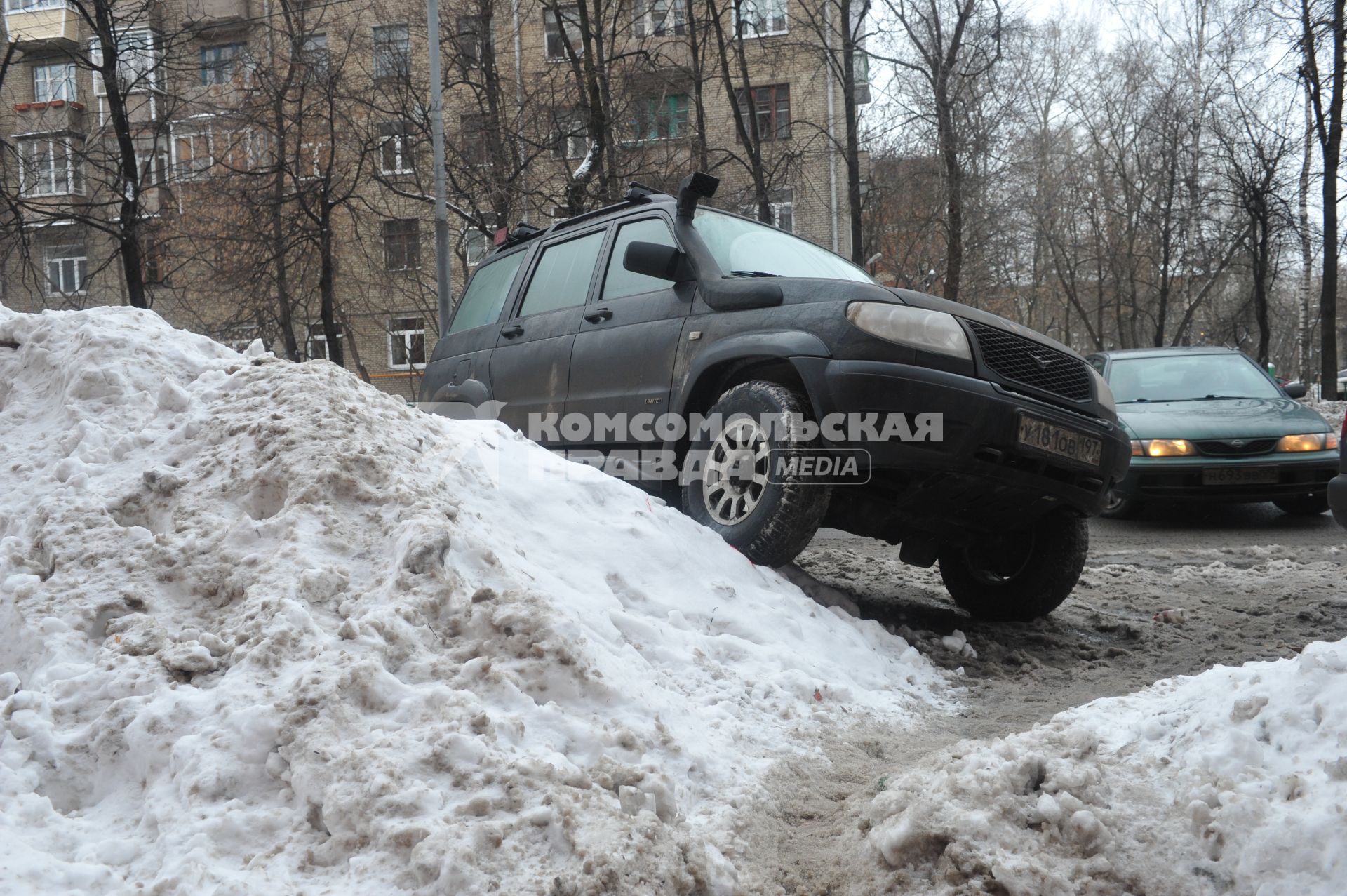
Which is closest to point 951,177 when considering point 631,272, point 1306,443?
point 1306,443

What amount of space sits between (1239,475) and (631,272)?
5.59 m

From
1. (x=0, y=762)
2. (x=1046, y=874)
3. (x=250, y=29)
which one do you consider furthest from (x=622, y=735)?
(x=250, y=29)

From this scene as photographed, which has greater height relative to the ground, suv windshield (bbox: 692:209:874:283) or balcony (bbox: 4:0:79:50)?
balcony (bbox: 4:0:79:50)

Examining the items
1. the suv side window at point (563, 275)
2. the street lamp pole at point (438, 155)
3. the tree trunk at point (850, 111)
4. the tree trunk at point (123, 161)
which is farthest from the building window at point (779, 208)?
the tree trunk at point (123, 161)

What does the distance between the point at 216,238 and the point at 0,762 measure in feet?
55.3

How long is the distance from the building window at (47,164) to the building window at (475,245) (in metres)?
6.76

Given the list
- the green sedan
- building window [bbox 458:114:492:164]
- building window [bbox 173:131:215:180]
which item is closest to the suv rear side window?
the green sedan

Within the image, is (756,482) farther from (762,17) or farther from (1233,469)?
(762,17)

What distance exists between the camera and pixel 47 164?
56.2 feet

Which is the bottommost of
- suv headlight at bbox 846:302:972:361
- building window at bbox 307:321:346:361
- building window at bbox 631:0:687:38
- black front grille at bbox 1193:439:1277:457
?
black front grille at bbox 1193:439:1277:457

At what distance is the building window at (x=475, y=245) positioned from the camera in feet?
68.2

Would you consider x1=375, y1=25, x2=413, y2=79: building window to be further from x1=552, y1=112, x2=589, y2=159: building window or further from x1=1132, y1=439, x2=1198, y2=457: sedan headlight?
x1=1132, y1=439, x2=1198, y2=457: sedan headlight

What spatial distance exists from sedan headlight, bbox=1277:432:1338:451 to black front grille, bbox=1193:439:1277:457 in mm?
76

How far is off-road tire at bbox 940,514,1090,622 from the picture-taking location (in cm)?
486
